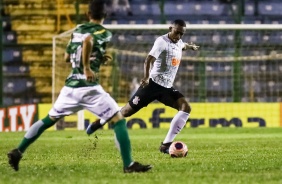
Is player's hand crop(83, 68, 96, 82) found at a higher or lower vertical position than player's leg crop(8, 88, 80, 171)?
higher

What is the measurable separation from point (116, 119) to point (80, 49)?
769 millimetres

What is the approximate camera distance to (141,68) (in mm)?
25672

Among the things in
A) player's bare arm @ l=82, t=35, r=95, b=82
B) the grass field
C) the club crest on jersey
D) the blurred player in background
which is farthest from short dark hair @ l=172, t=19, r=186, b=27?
player's bare arm @ l=82, t=35, r=95, b=82

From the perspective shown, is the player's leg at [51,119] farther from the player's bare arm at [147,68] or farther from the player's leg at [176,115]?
the player's bare arm at [147,68]

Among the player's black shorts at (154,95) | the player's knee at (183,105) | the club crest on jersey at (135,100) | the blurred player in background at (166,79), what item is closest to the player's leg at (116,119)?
the blurred player in background at (166,79)

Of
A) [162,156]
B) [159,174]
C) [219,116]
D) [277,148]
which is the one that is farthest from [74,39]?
[219,116]

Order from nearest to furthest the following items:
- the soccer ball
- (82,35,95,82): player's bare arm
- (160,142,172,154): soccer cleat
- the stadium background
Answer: (82,35,95,82): player's bare arm, the soccer ball, (160,142,172,154): soccer cleat, the stadium background

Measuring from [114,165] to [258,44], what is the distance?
53.9 feet

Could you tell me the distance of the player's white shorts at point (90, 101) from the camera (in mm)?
8703

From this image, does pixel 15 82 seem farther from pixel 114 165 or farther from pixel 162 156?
pixel 114 165

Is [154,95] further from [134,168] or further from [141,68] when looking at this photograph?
[141,68]

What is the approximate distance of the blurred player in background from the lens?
41.0ft

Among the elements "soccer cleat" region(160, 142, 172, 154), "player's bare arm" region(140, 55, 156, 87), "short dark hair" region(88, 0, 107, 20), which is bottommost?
"soccer cleat" region(160, 142, 172, 154)

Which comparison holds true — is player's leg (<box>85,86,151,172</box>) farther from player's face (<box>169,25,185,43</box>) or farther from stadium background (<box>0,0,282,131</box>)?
stadium background (<box>0,0,282,131</box>)
